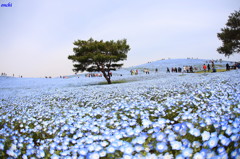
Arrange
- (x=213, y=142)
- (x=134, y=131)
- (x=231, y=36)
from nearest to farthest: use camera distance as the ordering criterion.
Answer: (x=213, y=142) < (x=134, y=131) < (x=231, y=36)

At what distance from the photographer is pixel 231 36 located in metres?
31.5

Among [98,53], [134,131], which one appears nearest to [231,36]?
[98,53]

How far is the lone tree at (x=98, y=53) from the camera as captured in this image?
22172mm

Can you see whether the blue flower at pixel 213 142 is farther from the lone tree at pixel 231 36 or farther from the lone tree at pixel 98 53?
the lone tree at pixel 231 36

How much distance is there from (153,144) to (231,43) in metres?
35.2

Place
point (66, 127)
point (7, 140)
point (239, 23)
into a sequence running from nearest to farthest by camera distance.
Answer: point (7, 140), point (66, 127), point (239, 23)

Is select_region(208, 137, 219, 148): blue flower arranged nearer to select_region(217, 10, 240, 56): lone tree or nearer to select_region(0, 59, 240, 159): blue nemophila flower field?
select_region(0, 59, 240, 159): blue nemophila flower field

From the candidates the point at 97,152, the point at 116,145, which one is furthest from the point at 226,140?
the point at 97,152

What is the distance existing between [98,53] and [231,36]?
25.1 m

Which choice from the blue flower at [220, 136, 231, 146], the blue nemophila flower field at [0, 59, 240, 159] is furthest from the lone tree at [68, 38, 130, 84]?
the blue flower at [220, 136, 231, 146]

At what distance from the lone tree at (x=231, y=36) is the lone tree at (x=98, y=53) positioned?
19496 mm

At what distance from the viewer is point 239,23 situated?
1195 inches

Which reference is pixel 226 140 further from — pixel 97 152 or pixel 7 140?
pixel 7 140

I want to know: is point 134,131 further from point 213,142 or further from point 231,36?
point 231,36
